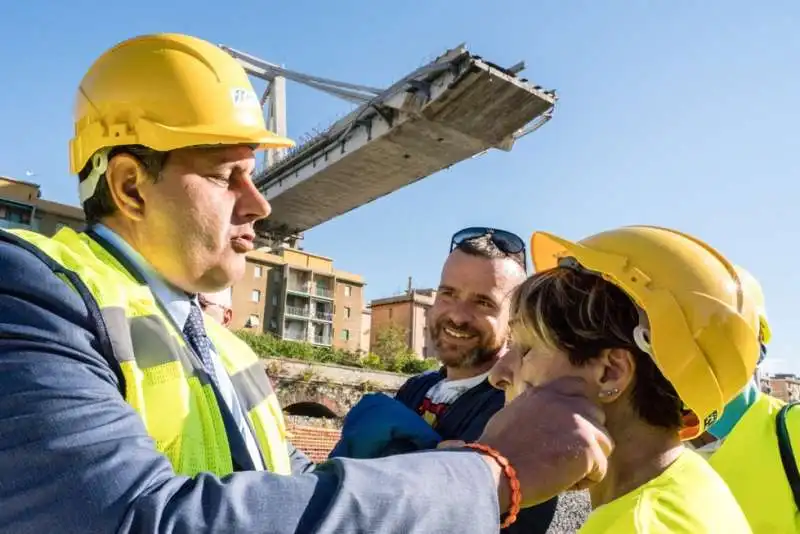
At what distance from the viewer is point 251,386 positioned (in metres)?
1.93

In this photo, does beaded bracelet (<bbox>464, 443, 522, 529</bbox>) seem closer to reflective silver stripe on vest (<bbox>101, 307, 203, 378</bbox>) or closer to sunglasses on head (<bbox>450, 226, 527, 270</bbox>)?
reflective silver stripe on vest (<bbox>101, 307, 203, 378</bbox>)

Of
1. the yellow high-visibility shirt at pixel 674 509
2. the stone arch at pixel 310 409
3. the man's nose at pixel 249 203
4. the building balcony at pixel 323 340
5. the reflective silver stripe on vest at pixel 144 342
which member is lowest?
the stone arch at pixel 310 409

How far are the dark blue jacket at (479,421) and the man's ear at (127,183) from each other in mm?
1356

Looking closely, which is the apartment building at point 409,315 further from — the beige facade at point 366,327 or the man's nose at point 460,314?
the man's nose at point 460,314

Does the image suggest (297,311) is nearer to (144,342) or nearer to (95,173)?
(95,173)

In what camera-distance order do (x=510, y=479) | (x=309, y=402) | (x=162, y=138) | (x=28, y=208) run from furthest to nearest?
(x=28, y=208), (x=309, y=402), (x=162, y=138), (x=510, y=479)

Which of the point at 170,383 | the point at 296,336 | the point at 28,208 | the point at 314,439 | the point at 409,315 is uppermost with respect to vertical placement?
the point at 28,208

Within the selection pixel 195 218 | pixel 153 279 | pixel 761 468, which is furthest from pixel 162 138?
pixel 761 468

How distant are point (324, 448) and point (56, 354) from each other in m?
16.7

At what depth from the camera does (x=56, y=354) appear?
1037 millimetres

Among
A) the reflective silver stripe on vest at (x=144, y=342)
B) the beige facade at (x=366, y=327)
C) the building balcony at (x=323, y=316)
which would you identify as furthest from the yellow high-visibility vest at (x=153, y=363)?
the beige facade at (x=366, y=327)

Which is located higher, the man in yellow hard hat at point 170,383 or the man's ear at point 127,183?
the man's ear at point 127,183

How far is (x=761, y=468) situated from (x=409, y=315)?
58327mm

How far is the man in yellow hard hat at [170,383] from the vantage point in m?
0.94
